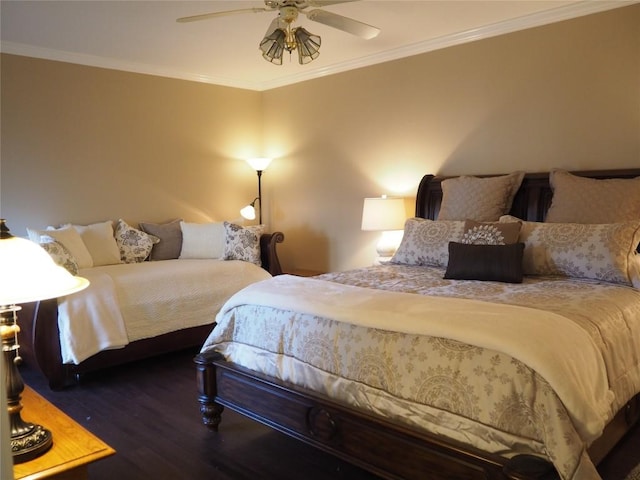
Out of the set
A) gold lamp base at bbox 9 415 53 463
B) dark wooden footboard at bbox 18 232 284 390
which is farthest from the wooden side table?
Result: dark wooden footboard at bbox 18 232 284 390

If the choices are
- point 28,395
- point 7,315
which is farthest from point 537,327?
point 28,395

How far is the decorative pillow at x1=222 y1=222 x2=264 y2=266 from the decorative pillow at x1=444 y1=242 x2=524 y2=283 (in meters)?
2.07

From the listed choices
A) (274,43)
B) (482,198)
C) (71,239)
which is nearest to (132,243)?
(71,239)

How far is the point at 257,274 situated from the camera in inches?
179

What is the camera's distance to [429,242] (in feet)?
11.4

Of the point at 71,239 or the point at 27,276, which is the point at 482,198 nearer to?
the point at 27,276

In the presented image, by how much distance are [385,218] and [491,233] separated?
3.85 feet

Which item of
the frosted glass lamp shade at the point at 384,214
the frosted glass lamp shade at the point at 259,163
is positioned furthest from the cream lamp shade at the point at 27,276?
the frosted glass lamp shade at the point at 259,163

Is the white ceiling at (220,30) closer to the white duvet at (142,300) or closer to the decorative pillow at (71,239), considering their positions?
the decorative pillow at (71,239)

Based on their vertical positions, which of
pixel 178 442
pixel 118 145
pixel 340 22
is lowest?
pixel 178 442

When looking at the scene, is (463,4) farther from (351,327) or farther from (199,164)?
(199,164)

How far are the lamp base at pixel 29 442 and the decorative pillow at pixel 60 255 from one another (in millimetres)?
2151

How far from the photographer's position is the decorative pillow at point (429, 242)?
339 centimetres

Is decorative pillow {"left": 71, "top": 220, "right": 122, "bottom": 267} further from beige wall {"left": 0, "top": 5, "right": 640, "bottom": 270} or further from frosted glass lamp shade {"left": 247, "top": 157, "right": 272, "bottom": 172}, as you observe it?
frosted glass lamp shade {"left": 247, "top": 157, "right": 272, "bottom": 172}
